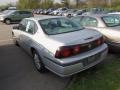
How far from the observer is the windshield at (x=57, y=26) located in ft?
17.1

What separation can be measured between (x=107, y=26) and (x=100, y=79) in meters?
2.45

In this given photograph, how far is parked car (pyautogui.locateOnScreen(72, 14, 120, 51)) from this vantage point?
6.03 meters

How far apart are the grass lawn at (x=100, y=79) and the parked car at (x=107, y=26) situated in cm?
82

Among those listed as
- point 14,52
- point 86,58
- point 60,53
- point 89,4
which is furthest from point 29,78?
point 89,4

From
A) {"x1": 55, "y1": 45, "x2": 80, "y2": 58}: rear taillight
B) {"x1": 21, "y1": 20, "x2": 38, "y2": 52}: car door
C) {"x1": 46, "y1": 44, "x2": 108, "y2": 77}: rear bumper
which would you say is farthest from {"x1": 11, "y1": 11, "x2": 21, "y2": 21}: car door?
{"x1": 55, "y1": 45, "x2": 80, "y2": 58}: rear taillight

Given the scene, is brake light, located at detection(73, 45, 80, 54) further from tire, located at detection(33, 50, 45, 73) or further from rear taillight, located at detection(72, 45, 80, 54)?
tire, located at detection(33, 50, 45, 73)

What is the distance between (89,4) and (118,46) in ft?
156

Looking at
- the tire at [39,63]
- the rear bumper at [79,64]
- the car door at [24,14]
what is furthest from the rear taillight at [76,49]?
the car door at [24,14]

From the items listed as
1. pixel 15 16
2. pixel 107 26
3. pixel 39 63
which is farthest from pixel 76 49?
pixel 15 16

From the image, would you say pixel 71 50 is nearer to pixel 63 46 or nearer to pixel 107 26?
pixel 63 46

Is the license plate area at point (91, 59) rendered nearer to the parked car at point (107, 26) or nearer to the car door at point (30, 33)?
the parked car at point (107, 26)

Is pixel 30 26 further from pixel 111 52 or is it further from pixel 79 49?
pixel 111 52

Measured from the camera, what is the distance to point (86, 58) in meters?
4.41

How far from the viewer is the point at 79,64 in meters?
4.30
